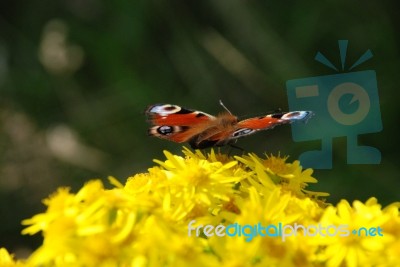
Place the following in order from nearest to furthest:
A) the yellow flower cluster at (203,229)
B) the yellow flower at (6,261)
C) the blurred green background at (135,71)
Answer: the yellow flower cluster at (203,229) → the yellow flower at (6,261) → the blurred green background at (135,71)

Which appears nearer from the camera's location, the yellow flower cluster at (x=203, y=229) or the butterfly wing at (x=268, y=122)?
the yellow flower cluster at (x=203, y=229)

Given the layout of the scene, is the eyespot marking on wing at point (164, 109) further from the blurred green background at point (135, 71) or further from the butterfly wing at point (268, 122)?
the blurred green background at point (135, 71)

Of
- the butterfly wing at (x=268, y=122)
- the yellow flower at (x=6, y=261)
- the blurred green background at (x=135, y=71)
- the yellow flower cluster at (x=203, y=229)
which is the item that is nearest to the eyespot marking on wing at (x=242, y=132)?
the butterfly wing at (x=268, y=122)

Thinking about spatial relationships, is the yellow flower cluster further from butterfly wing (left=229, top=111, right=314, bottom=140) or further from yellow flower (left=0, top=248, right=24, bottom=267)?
butterfly wing (left=229, top=111, right=314, bottom=140)

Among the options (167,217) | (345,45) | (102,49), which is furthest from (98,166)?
(167,217)

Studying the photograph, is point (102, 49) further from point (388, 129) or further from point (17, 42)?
point (388, 129)

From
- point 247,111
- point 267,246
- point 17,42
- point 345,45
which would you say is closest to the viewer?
point 267,246

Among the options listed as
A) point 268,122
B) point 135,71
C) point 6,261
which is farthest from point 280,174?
point 135,71
